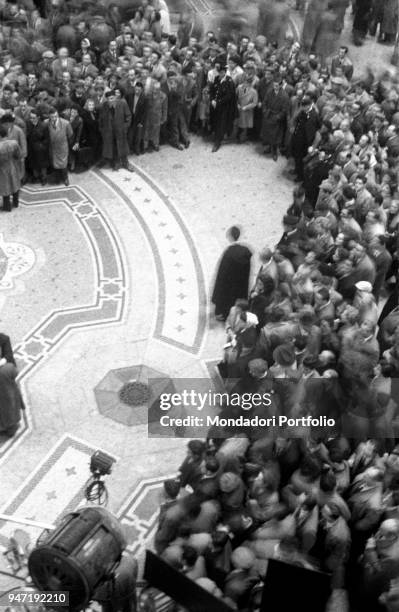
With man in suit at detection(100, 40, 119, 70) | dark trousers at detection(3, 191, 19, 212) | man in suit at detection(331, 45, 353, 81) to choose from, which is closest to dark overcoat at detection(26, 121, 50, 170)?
dark trousers at detection(3, 191, 19, 212)

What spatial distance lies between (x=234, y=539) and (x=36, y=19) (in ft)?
44.1

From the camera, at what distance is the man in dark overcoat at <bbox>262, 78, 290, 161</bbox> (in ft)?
49.7

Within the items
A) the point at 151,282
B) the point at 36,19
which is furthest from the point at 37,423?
the point at 36,19

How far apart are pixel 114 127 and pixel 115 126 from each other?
0.03 m

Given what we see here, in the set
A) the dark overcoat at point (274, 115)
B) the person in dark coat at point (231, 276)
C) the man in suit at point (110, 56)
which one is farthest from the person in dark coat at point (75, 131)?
the person in dark coat at point (231, 276)

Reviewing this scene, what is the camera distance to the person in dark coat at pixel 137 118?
48.4 ft

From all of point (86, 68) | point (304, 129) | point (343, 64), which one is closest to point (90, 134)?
point (86, 68)

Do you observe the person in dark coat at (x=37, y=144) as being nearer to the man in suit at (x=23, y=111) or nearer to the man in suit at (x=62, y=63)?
the man in suit at (x=23, y=111)

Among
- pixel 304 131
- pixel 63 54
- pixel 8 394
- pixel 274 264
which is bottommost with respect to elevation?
pixel 8 394

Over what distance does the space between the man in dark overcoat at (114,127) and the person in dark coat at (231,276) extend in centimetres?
437

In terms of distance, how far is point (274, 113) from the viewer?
50.1 feet

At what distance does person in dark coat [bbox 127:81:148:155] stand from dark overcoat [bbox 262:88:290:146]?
2308mm

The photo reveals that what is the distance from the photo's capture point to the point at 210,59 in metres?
16.2

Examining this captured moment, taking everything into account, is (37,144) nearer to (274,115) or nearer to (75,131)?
(75,131)
